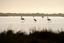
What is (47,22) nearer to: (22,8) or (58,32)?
(58,32)

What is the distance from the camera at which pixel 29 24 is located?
1184 mm

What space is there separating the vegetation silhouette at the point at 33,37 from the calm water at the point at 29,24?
4 cm

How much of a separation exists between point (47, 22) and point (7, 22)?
307 mm

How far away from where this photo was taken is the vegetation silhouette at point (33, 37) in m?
1.11

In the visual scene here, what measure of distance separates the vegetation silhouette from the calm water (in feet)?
0.12

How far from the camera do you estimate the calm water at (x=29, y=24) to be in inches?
46.3

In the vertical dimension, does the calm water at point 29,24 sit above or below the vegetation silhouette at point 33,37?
above

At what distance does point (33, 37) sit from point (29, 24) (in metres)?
0.11

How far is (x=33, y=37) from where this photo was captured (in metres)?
1.13

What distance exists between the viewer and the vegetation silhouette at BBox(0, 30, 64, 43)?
1.11m

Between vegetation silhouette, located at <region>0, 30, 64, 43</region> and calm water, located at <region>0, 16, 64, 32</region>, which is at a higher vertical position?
calm water, located at <region>0, 16, 64, 32</region>

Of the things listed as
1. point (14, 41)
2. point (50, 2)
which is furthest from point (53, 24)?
point (14, 41)

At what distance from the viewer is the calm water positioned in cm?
118

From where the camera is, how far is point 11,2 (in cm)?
126
